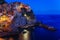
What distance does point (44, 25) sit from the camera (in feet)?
18.4

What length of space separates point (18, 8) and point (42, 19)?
2.56 feet

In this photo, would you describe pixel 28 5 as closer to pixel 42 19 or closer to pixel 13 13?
pixel 42 19

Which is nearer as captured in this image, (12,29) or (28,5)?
(12,29)

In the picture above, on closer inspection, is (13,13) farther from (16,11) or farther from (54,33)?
(54,33)

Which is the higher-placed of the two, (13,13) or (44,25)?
(13,13)

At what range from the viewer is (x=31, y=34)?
18.2 ft

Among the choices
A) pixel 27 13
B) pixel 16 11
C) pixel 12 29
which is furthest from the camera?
pixel 27 13

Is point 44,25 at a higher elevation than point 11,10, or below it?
below

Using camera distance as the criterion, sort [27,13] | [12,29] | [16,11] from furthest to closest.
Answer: [27,13] < [16,11] < [12,29]

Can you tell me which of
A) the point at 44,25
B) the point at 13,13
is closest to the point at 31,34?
the point at 44,25

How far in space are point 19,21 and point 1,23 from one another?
1.52 ft

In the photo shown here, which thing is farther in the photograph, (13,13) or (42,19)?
(42,19)

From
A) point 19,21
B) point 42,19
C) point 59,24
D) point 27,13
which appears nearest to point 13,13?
point 19,21

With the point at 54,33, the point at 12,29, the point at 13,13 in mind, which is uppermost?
the point at 13,13
